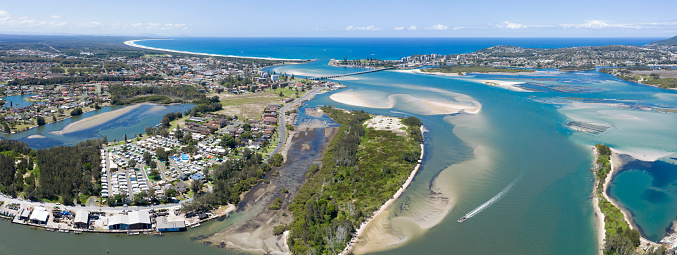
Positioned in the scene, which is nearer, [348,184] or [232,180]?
[348,184]

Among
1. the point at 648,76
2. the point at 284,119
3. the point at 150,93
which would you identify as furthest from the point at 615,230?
the point at 648,76

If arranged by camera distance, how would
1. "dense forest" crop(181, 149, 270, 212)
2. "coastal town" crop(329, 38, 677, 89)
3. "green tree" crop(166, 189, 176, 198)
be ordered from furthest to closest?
1. "coastal town" crop(329, 38, 677, 89)
2. "green tree" crop(166, 189, 176, 198)
3. "dense forest" crop(181, 149, 270, 212)

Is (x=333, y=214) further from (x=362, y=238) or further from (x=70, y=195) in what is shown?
(x=70, y=195)

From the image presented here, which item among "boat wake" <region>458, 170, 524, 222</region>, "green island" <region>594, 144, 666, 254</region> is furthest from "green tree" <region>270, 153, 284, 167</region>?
"green island" <region>594, 144, 666, 254</region>

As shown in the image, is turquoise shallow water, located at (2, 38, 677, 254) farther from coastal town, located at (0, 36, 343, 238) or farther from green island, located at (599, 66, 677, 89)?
green island, located at (599, 66, 677, 89)

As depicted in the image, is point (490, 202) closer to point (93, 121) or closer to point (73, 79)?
point (93, 121)

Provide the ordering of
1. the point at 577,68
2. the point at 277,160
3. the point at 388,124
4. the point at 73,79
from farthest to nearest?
the point at 577,68 < the point at 73,79 < the point at 388,124 < the point at 277,160
